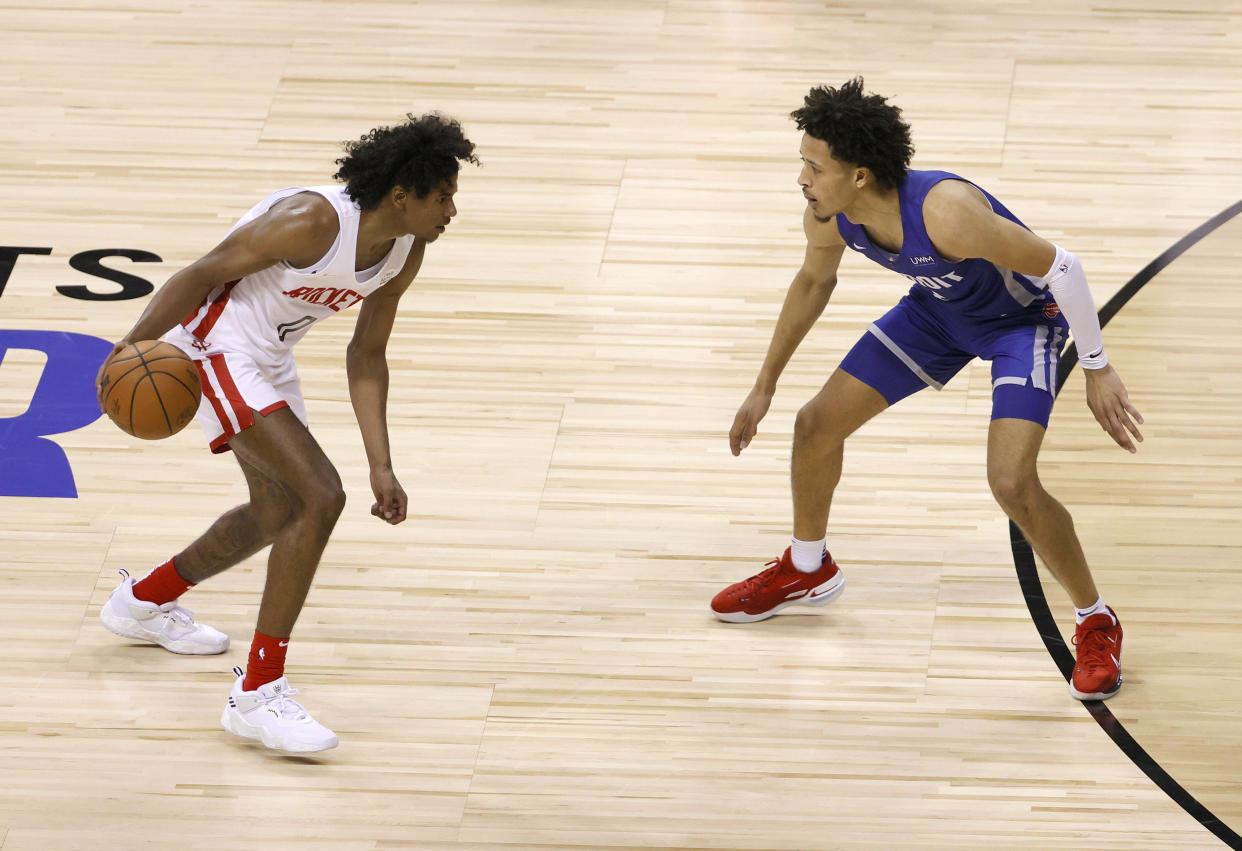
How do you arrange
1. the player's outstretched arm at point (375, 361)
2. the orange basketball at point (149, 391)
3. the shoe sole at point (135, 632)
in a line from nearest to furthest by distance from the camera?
the orange basketball at point (149, 391) → the player's outstretched arm at point (375, 361) → the shoe sole at point (135, 632)

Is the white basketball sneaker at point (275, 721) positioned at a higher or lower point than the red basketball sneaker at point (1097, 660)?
lower

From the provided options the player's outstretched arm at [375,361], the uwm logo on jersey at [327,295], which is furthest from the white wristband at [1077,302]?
the uwm logo on jersey at [327,295]

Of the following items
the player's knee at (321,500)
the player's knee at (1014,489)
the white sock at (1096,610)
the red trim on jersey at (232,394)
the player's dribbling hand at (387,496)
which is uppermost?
the red trim on jersey at (232,394)

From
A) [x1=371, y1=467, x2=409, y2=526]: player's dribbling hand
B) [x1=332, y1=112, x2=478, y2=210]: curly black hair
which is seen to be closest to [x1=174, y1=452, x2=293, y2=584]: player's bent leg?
[x1=371, y1=467, x2=409, y2=526]: player's dribbling hand

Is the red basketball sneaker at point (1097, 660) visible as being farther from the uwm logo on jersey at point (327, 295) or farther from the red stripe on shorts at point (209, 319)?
the red stripe on shorts at point (209, 319)

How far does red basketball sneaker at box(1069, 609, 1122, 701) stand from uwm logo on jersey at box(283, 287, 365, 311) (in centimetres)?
211

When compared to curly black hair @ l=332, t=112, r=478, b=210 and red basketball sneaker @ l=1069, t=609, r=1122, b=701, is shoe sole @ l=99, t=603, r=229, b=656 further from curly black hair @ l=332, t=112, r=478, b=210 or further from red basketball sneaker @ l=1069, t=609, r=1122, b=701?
red basketball sneaker @ l=1069, t=609, r=1122, b=701

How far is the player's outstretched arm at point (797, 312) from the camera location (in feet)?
13.8

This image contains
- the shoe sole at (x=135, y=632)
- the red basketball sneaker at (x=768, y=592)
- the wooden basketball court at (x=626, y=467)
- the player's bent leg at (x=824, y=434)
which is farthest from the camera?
the red basketball sneaker at (x=768, y=592)

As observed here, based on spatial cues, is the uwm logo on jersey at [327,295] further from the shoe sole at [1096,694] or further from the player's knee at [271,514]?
the shoe sole at [1096,694]

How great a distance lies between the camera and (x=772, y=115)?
6.73m

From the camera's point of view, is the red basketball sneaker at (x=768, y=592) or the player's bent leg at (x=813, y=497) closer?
the player's bent leg at (x=813, y=497)

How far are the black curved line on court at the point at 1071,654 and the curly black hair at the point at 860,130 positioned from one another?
1374 millimetres

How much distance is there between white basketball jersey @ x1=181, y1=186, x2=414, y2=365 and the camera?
12.9ft
